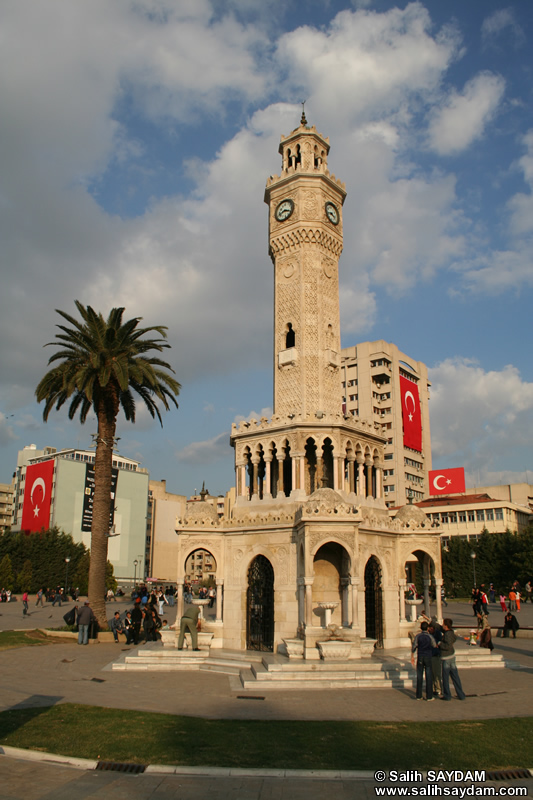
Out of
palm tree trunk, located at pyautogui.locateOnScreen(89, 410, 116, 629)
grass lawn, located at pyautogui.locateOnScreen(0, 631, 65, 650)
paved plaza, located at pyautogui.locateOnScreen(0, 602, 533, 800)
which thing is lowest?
paved plaza, located at pyautogui.locateOnScreen(0, 602, 533, 800)

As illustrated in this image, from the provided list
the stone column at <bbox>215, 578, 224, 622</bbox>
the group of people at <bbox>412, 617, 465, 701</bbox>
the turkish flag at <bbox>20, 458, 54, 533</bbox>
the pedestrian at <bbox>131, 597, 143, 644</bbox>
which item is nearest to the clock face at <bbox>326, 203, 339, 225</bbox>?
the stone column at <bbox>215, 578, 224, 622</bbox>

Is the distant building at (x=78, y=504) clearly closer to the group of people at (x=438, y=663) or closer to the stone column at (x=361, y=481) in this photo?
the stone column at (x=361, y=481)

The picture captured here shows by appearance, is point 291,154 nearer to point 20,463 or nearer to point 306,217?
point 306,217

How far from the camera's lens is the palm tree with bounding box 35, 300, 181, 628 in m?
29.8

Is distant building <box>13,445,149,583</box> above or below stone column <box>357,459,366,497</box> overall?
above

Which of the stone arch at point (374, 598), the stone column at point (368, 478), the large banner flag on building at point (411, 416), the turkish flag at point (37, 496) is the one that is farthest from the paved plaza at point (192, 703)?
the large banner flag on building at point (411, 416)

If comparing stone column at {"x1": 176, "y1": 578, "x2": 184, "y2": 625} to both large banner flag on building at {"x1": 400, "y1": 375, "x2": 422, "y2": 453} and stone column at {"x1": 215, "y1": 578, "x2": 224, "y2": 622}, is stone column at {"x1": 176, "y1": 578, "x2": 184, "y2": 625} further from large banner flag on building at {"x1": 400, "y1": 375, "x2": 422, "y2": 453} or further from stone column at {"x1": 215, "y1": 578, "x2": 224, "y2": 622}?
large banner flag on building at {"x1": 400, "y1": 375, "x2": 422, "y2": 453}

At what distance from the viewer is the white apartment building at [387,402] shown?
Answer: 9300 centimetres

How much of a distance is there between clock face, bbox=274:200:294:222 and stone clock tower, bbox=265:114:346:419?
0.17 ft

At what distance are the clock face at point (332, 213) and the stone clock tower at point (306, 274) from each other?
2.1 inches

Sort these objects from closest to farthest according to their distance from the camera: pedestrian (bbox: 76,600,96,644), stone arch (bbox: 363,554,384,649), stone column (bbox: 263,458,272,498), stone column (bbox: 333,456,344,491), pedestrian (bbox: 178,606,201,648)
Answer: pedestrian (bbox: 178,606,201,648), stone arch (bbox: 363,554,384,649), pedestrian (bbox: 76,600,96,644), stone column (bbox: 333,456,344,491), stone column (bbox: 263,458,272,498)

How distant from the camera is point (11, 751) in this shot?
977cm

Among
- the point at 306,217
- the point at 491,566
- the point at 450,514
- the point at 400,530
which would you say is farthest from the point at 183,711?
the point at 450,514

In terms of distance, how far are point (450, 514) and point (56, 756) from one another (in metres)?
76.4
